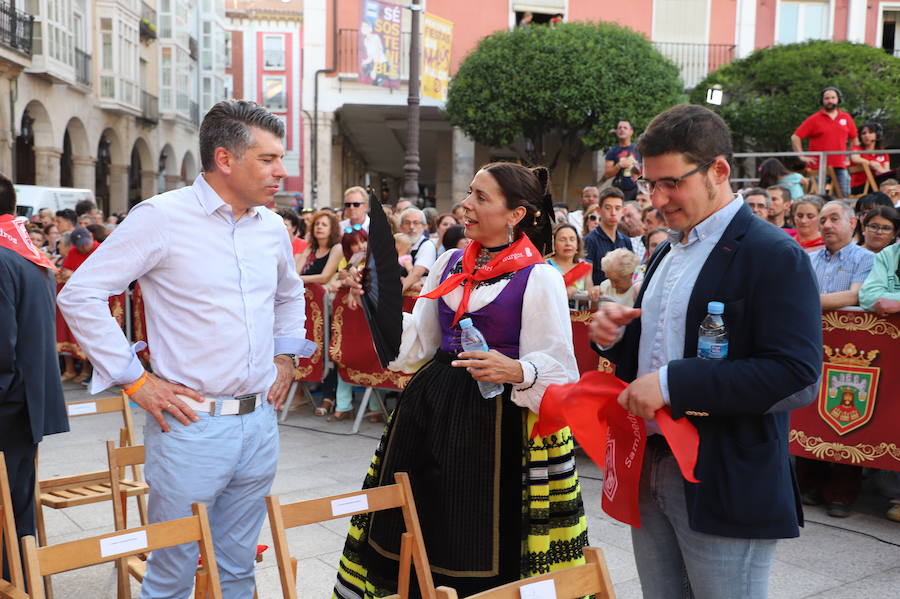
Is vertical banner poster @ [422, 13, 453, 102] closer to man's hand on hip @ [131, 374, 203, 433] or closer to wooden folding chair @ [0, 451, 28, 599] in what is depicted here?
wooden folding chair @ [0, 451, 28, 599]

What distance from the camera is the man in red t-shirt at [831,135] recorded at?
435 inches

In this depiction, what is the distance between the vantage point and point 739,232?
6.86 feet

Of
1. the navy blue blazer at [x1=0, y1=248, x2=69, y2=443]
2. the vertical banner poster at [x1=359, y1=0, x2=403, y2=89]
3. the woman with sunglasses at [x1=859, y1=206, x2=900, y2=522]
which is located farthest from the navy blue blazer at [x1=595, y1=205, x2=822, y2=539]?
the vertical banner poster at [x1=359, y1=0, x2=403, y2=89]

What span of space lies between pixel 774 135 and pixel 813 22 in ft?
27.6

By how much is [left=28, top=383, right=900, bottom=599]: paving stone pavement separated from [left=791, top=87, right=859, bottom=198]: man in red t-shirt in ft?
21.4

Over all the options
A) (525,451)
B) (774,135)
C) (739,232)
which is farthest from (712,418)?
(774,135)

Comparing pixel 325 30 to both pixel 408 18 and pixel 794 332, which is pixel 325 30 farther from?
pixel 794 332

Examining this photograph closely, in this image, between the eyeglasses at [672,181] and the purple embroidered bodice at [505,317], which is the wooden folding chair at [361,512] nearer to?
the purple embroidered bodice at [505,317]

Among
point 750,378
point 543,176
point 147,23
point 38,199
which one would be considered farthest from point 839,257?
point 147,23

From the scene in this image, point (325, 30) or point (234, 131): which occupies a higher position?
point (325, 30)

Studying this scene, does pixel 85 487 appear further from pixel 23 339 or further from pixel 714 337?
pixel 714 337

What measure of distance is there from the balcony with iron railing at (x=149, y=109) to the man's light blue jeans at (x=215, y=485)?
32145 mm

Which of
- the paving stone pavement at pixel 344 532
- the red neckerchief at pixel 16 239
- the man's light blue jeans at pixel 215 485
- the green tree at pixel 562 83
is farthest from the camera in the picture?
the green tree at pixel 562 83

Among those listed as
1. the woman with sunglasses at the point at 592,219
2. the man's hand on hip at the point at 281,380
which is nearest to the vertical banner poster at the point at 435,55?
the woman with sunglasses at the point at 592,219
